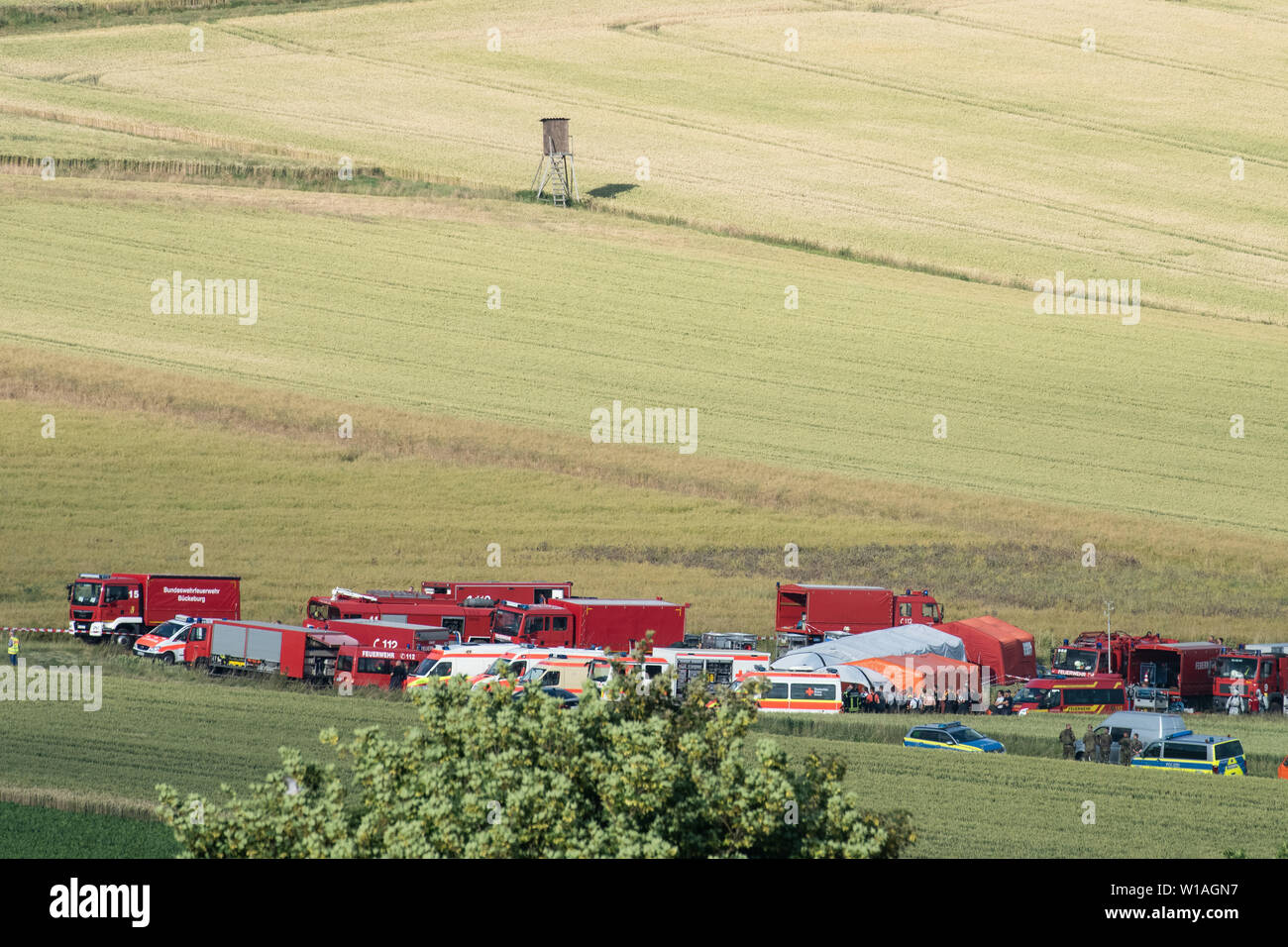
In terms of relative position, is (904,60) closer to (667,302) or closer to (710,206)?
(710,206)

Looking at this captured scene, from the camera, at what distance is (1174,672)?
4312cm

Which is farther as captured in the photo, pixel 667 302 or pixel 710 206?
pixel 710 206

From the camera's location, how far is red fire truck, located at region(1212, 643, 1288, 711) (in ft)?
140

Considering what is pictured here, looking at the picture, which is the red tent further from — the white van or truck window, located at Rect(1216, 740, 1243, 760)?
truck window, located at Rect(1216, 740, 1243, 760)

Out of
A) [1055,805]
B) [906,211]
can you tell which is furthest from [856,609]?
[906,211]

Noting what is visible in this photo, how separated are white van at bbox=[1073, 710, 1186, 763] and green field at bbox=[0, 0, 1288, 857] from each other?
188 centimetres

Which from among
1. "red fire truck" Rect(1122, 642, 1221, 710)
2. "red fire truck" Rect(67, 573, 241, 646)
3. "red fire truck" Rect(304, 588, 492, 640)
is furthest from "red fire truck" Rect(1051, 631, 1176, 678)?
"red fire truck" Rect(67, 573, 241, 646)

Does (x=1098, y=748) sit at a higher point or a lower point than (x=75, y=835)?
lower

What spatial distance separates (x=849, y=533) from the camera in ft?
173

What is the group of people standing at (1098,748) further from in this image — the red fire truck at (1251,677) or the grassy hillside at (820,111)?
the grassy hillside at (820,111)

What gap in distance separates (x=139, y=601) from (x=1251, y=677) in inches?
1270

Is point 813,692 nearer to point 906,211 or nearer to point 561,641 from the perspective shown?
point 561,641

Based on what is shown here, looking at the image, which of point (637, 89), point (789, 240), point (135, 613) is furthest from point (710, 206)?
point (135, 613)
